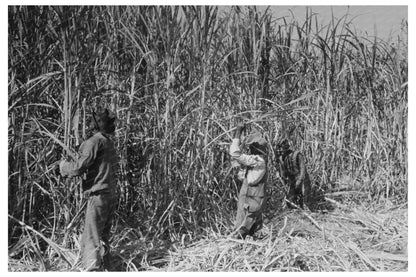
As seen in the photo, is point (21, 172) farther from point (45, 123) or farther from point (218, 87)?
point (218, 87)

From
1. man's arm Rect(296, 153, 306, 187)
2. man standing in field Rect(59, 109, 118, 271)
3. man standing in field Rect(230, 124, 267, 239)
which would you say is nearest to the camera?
man standing in field Rect(59, 109, 118, 271)

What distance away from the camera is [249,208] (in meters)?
4.09

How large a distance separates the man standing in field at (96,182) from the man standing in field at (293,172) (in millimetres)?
1801

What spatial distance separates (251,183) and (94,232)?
1.24m

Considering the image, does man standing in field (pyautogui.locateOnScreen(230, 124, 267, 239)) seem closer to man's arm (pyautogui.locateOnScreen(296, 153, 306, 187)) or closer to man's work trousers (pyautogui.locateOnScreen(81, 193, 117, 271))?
man's arm (pyautogui.locateOnScreen(296, 153, 306, 187))

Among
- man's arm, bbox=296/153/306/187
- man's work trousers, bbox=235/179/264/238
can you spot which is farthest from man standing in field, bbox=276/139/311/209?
man's work trousers, bbox=235/179/264/238

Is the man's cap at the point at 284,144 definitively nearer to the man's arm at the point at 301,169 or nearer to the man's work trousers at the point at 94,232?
A: the man's arm at the point at 301,169

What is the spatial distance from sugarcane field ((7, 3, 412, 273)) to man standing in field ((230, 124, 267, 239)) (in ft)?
0.04

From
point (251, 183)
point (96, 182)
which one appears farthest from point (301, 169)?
point (96, 182)

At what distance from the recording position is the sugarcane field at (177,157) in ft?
12.6

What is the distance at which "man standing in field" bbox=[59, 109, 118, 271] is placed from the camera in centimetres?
356

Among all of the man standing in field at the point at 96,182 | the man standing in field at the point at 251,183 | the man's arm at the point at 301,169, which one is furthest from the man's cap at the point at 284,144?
the man standing in field at the point at 96,182

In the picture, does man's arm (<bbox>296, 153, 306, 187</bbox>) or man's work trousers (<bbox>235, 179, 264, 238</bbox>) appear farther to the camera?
man's arm (<bbox>296, 153, 306, 187</bbox>)

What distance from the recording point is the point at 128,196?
14.2 feet
